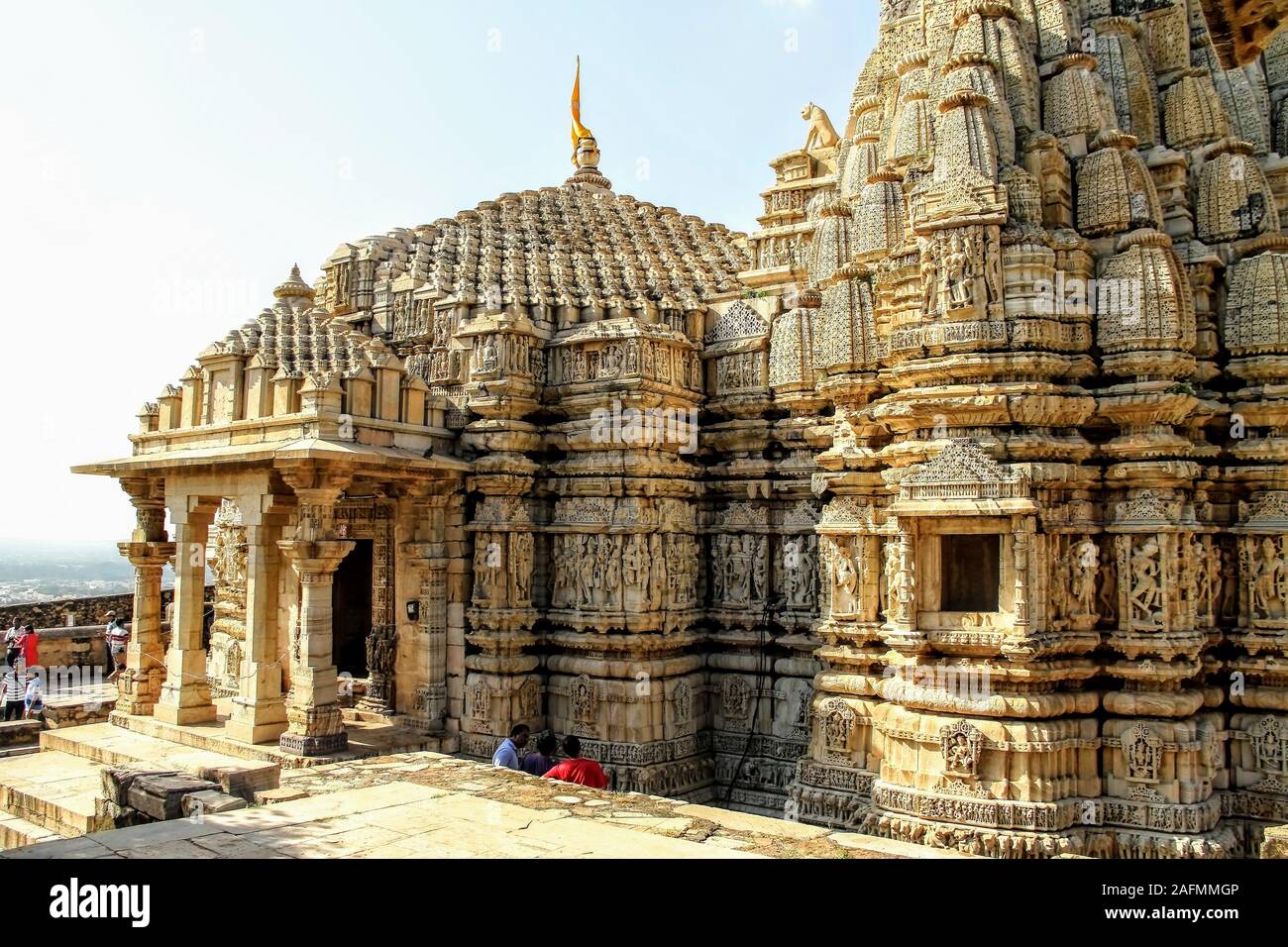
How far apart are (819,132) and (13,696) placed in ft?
61.1

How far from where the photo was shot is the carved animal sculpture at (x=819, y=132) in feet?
65.7

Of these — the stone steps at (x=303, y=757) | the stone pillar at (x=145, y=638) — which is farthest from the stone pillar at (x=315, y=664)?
the stone pillar at (x=145, y=638)

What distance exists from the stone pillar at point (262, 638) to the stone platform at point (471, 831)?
17.2 ft

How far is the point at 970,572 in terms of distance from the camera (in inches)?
472

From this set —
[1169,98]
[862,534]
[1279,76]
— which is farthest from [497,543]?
[1279,76]

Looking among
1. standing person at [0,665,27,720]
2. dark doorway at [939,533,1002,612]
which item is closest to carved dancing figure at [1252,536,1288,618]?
dark doorway at [939,533,1002,612]

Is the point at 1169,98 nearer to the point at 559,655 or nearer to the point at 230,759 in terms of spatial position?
the point at 559,655

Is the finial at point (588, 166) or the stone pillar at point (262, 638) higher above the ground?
the finial at point (588, 166)

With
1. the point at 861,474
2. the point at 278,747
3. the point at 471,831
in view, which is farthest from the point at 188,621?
the point at 861,474

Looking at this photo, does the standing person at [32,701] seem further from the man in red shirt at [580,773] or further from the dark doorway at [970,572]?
the dark doorway at [970,572]

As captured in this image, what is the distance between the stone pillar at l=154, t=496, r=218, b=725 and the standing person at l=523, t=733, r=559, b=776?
21.9 feet

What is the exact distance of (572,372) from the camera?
632 inches

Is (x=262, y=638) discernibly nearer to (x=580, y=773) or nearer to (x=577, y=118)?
(x=580, y=773)

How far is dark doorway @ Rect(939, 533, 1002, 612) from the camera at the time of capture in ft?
38.9
